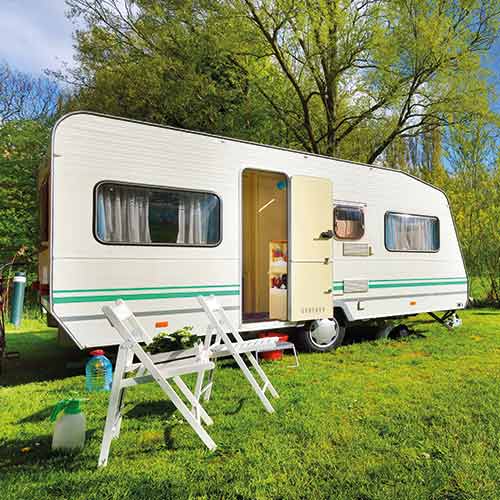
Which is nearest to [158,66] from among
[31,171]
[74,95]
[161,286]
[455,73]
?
[74,95]

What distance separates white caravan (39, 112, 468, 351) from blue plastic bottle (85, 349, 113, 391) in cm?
20

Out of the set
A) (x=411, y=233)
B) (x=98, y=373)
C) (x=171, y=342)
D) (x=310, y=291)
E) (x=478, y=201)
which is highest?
Answer: (x=478, y=201)

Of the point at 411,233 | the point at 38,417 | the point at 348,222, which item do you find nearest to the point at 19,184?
the point at 348,222

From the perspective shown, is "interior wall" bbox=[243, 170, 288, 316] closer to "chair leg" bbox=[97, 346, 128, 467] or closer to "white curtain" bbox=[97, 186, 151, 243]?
"white curtain" bbox=[97, 186, 151, 243]

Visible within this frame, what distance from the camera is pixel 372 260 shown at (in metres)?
6.86

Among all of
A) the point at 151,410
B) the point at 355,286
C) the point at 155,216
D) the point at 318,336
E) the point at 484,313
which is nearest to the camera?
the point at 151,410

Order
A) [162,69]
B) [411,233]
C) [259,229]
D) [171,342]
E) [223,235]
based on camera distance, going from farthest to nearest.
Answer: [162,69] → [411,233] → [259,229] → [223,235] → [171,342]

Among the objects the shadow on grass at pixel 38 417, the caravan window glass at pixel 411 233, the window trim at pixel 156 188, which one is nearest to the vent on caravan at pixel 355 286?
the caravan window glass at pixel 411 233

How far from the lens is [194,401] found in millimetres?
3113

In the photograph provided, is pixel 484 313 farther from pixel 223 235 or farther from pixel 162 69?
pixel 162 69

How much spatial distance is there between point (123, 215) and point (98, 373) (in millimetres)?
1724

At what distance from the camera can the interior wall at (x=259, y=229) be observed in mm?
7254

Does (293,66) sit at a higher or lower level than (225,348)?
higher

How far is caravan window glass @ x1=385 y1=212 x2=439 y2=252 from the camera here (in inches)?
283
